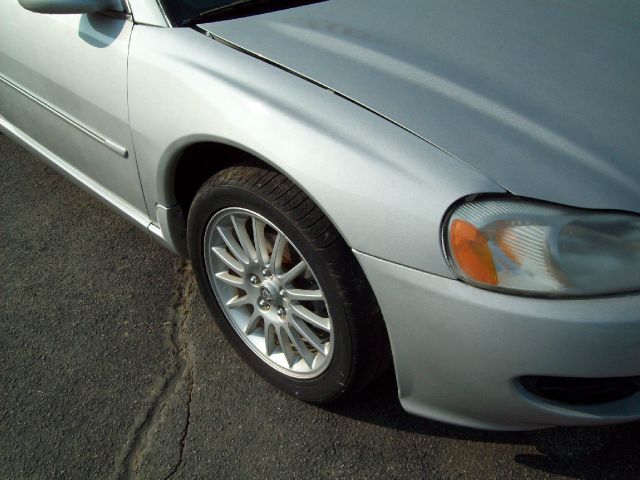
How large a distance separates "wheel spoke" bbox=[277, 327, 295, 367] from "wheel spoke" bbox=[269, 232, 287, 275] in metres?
0.20

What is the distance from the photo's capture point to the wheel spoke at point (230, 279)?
7.01ft

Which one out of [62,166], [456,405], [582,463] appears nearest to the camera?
[456,405]

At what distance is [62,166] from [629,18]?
2104 millimetres

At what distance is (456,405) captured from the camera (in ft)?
5.55

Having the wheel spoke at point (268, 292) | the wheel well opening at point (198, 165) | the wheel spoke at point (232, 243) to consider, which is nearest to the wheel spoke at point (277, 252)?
the wheel spoke at point (268, 292)

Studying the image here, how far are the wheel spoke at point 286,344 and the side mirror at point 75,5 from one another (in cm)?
110

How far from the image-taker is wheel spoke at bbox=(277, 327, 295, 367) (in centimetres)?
207

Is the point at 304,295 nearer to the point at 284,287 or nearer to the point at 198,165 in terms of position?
the point at 284,287

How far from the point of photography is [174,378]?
2229 mm

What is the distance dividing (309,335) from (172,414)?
0.52 meters

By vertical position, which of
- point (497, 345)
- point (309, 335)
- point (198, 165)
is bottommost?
point (309, 335)

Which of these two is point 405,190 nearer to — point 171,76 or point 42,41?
point 171,76

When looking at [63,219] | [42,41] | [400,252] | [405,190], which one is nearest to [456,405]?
[400,252]

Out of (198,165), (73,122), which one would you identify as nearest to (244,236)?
(198,165)
